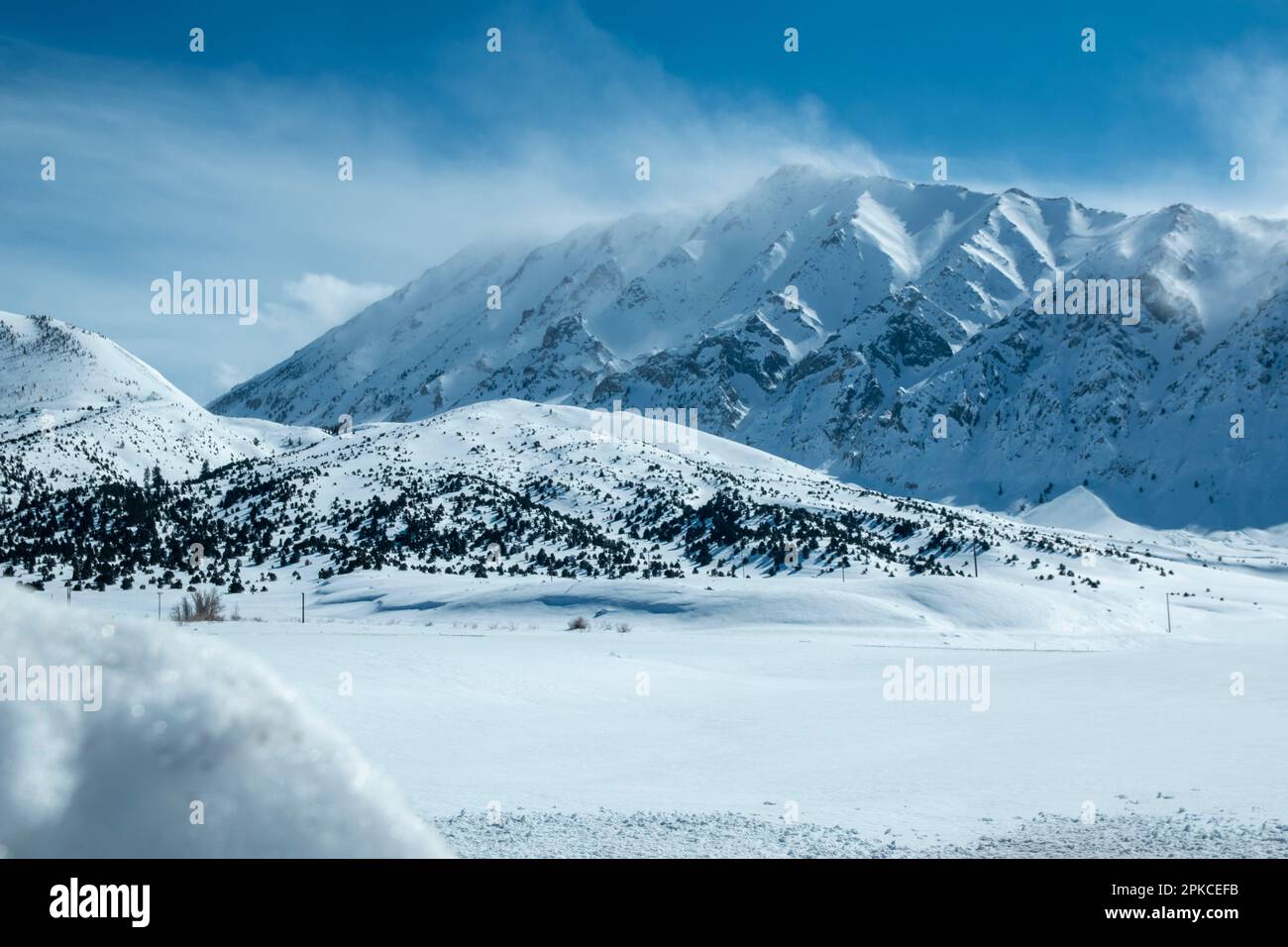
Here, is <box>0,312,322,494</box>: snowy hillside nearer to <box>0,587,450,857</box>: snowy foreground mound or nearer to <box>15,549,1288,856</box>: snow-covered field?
<box>15,549,1288,856</box>: snow-covered field

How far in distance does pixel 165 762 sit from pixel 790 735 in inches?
559

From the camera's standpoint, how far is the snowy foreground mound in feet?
5.32

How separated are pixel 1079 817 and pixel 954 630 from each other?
29.1 meters

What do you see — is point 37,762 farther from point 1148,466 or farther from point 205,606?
point 1148,466

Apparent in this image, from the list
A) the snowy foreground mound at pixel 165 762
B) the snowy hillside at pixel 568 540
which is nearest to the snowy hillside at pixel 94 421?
the snowy hillside at pixel 568 540

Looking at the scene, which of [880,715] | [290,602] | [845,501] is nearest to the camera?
[880,715]

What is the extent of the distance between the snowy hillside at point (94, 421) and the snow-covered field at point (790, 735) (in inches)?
2769

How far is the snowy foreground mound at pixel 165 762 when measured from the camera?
1.62 metres

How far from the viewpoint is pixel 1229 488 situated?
6432 inches

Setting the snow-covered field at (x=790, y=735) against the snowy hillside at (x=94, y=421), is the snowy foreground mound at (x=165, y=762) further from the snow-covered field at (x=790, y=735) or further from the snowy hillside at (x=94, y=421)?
the snowy hillside at (x=94, y=421)

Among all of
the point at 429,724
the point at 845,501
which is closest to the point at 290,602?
the point at 429,724

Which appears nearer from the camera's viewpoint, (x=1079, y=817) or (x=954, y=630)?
(x=1079, y=817)
